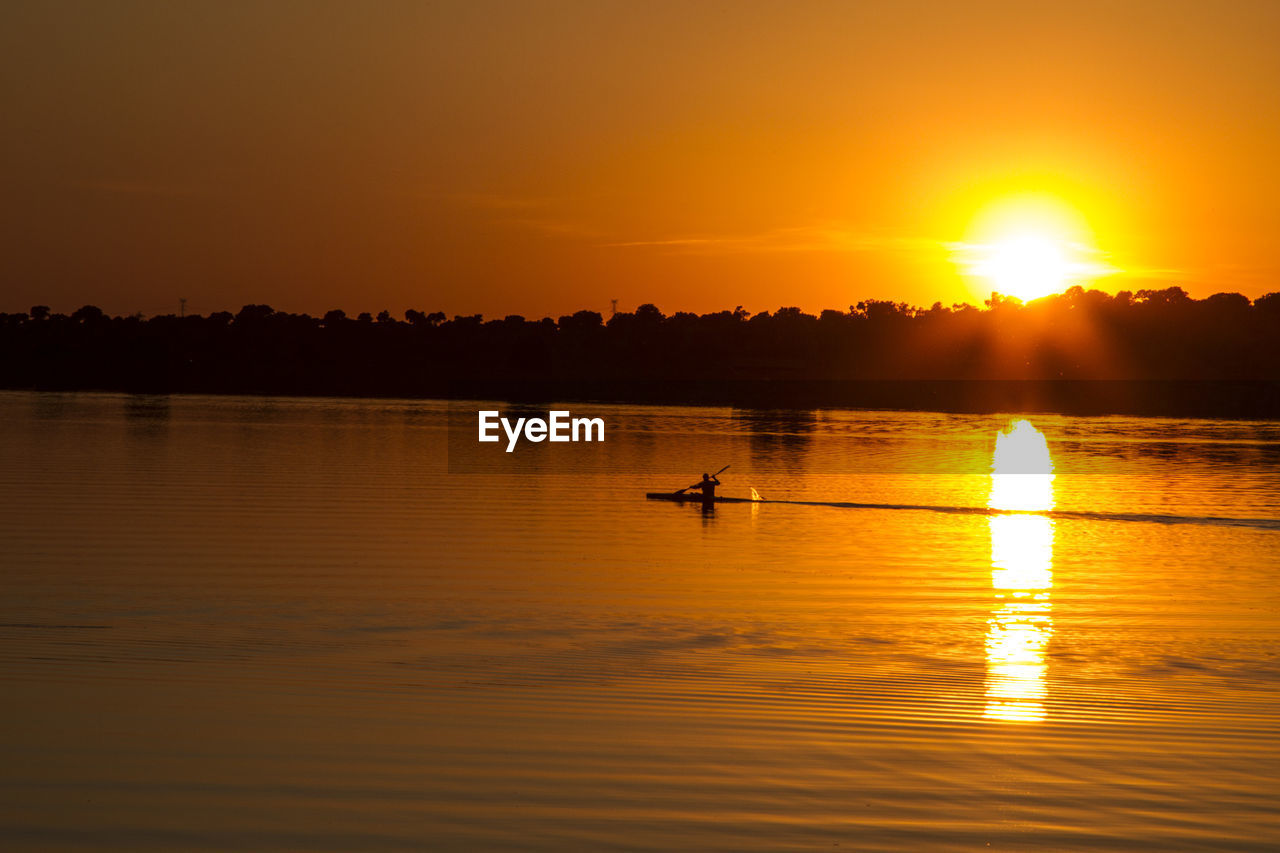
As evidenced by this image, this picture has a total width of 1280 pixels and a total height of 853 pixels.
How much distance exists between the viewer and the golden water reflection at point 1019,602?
527 inches

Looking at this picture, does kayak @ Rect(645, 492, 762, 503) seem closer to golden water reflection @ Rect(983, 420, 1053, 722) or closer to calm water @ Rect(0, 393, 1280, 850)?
calm water @ Rect(0, 393, 1280, 850)

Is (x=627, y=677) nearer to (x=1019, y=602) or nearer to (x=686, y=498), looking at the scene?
(x=1019, y=602)

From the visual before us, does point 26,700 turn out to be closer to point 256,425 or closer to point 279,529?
point 279,529

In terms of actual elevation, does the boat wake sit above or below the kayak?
below

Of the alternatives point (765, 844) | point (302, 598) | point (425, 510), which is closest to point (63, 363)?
point (425, 510)

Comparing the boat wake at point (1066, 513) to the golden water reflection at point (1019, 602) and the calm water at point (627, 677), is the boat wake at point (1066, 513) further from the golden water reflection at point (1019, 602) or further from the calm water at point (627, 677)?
the golden water reflection at point (1019, 602)

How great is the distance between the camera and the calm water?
9102 mm

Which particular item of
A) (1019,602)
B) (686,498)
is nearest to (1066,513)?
(686,498)

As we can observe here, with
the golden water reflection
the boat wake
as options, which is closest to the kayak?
the boat wake

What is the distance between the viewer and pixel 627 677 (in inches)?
551

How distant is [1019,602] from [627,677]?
30.6 ft

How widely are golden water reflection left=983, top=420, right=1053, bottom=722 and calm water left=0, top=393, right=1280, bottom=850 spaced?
98 mm

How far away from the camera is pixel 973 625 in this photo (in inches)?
724

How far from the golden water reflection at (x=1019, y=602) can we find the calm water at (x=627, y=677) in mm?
98
